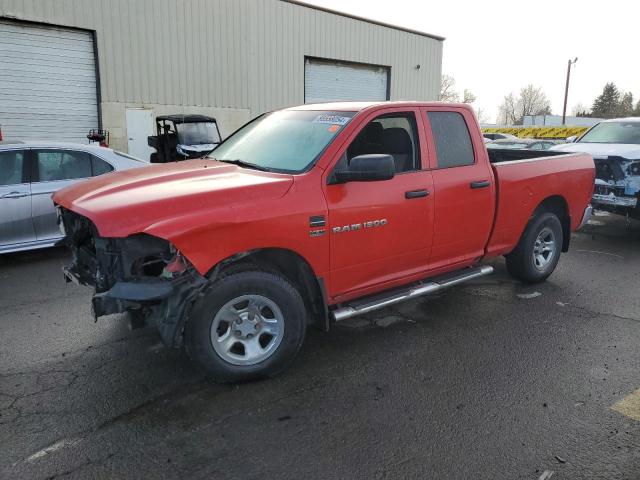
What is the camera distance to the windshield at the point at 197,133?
44.5 ft

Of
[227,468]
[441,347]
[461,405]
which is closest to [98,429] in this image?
[227,468]

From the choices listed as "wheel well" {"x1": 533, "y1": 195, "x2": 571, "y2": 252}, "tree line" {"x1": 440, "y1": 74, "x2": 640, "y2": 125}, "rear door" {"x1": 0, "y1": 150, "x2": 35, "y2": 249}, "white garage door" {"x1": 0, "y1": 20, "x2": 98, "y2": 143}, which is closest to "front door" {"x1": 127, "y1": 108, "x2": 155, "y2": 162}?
"white garage door" {"x1": 0, "y1": 20, "x2": 98, "y2": 143}

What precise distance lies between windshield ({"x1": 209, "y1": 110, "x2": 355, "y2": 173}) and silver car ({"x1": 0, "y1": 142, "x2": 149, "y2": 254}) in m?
3.10

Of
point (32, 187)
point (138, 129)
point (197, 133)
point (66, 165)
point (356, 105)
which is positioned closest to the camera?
point (356, 105)

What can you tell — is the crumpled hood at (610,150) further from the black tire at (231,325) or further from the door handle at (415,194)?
the black tire at (231,325)

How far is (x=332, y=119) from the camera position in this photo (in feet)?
13.6

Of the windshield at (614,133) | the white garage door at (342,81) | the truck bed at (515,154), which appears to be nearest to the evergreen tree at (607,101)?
the white garage door at (342,81)

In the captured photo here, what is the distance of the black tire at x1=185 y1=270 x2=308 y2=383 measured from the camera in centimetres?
327

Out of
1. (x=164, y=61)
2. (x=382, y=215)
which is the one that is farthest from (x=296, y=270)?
(x=164, y=61)

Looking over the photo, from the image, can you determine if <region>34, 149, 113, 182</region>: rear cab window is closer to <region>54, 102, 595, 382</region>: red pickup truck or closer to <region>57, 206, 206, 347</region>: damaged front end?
<region>54, 102, 595, 382</region>: red pickup truck

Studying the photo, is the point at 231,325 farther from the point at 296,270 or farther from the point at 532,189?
the point at 532,189

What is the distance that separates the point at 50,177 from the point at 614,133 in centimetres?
955

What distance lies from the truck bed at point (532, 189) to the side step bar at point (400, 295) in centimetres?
41

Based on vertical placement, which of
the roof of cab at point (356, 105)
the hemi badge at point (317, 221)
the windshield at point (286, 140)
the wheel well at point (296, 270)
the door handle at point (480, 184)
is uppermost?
the roof of cab at point (356, 105)
